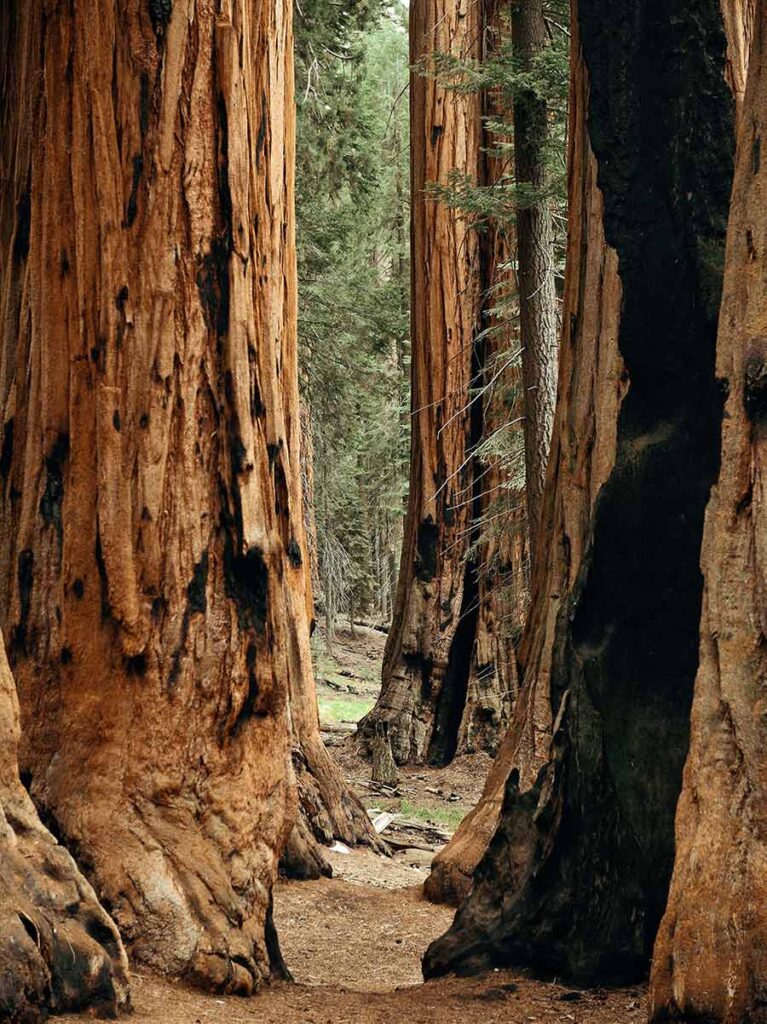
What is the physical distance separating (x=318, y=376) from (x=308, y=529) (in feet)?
8.39

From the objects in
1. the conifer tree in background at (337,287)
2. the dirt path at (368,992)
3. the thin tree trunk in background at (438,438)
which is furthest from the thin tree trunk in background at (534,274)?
the conifer tree in background at (337,287)

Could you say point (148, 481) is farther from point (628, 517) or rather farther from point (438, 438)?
point (438, 438)

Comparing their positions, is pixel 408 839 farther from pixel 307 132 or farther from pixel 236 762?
pixel 307 132

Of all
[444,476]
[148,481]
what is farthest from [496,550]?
[148,481]

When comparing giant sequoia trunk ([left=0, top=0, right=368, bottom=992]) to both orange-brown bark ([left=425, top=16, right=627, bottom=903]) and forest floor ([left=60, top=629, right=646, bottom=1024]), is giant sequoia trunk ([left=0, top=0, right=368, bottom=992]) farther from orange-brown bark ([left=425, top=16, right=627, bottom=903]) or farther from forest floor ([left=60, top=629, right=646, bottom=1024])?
orange-brown bark ([left=425, top=16, right=627, bottom=903])

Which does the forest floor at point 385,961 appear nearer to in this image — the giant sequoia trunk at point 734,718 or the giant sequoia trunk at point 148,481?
the giant sequoia trunk at point 148,481

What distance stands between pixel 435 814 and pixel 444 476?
3.71 metres

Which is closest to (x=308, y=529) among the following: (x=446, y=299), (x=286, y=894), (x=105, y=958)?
(x=446, y=299)

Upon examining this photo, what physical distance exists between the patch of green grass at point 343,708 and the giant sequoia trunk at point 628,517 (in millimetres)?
12850

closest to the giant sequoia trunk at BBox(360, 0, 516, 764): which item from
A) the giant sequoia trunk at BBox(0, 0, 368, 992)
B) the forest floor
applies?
the forest floor

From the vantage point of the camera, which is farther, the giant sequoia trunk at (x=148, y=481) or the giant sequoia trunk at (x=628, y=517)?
the giant sequoia trunk at (x=148, y=481)

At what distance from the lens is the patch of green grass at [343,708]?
1820 cm

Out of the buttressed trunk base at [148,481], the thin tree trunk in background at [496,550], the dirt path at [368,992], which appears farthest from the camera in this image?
the thin tree trunk in background at [496,550]

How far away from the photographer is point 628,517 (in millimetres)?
4375
